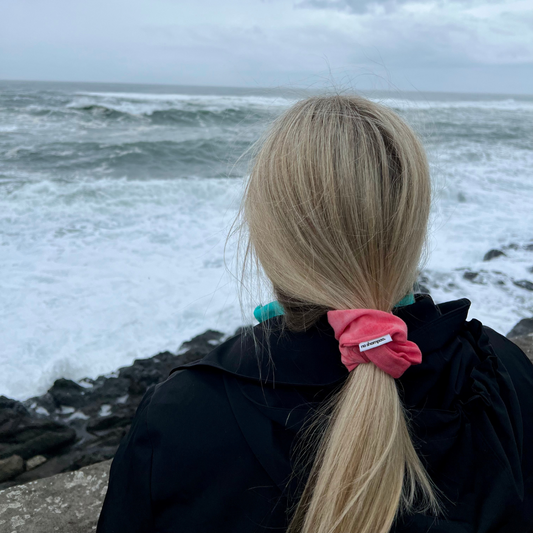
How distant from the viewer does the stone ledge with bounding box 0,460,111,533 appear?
152cm

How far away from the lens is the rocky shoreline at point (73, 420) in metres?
2.84

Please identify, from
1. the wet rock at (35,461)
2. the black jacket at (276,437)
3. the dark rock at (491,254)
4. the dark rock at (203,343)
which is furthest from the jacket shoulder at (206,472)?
the dark rock at (491,254)

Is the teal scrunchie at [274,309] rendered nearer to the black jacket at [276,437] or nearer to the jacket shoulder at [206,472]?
the black jacket at [276,437]

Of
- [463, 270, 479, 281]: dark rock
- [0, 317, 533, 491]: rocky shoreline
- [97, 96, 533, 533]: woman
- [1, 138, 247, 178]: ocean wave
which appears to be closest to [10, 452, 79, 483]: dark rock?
[0, 317, 533, 491]: rocky shoreline

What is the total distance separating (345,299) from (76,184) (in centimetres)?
909

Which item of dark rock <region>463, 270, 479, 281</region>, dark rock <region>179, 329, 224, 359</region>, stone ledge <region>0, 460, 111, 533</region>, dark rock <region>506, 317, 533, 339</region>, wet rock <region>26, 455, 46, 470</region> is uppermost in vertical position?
stone ledge <region>0, 460, 111, 533</region>

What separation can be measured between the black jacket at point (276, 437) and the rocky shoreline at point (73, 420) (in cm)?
187

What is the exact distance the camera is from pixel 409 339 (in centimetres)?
→ 87

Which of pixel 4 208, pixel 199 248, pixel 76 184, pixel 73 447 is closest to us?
pixel 73 447

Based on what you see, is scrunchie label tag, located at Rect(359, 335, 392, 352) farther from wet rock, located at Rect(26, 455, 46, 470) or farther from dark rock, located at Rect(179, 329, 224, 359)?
dark rock, located at Rect(179, 329, 224, 359)

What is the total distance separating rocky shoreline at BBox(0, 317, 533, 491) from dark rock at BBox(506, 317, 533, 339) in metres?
0.96

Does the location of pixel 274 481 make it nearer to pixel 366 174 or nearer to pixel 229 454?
pixel 229 454

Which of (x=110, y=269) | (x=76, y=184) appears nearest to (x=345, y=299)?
(x=110, y=269)

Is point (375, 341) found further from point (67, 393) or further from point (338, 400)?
point (67, 393)
